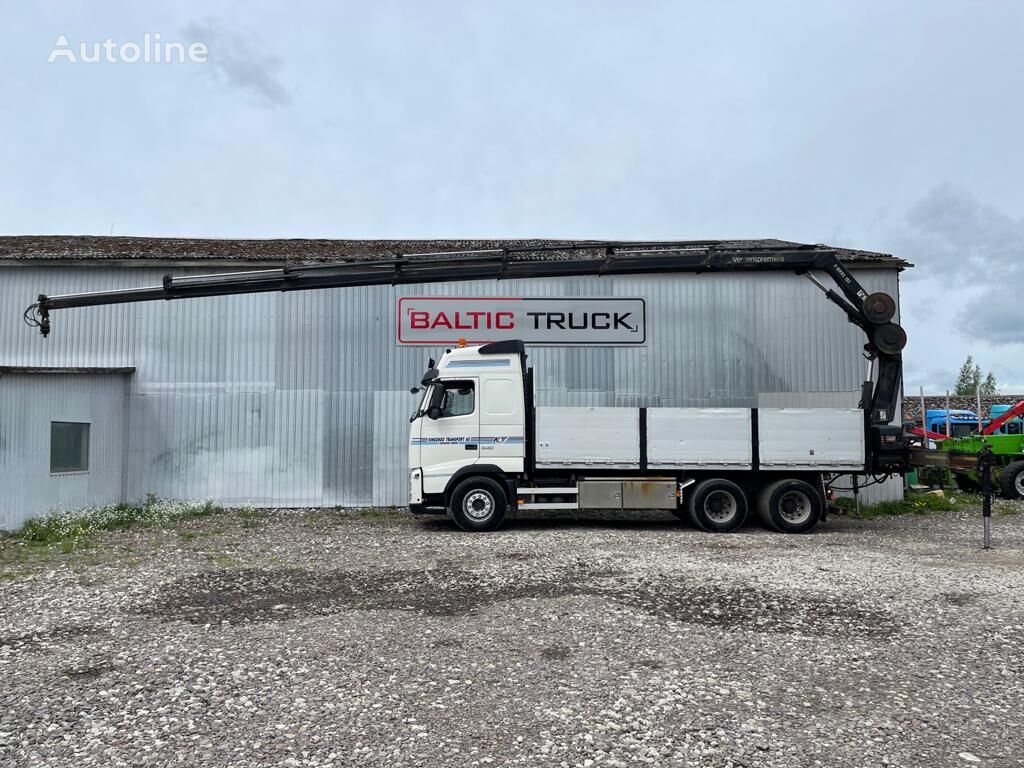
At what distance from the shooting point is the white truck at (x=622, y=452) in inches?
490

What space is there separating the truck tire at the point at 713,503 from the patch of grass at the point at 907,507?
3779 mm

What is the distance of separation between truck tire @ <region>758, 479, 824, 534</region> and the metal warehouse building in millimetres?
3944

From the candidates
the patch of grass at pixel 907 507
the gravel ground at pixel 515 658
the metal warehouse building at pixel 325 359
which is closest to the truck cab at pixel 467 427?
the gravel ground at pixel 515 658

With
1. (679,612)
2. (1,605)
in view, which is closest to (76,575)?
(1,605)

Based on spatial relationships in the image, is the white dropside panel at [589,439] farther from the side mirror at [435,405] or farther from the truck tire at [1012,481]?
the truck tire at [1012,481]

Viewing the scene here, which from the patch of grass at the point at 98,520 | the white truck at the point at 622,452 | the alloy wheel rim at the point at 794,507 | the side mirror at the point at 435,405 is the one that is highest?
the side mirror at the point at 435,405

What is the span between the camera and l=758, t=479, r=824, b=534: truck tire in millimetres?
12453

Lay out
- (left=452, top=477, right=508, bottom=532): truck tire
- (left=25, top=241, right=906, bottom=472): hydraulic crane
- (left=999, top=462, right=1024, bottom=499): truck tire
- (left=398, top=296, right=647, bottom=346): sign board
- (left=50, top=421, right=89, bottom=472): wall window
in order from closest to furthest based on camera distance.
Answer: (left=452, top=477, right=508, bottom=532): truck tire < (left=50, top=421, right=89, bottom=472): wall window < (left=25, top=241, right=906, bottom=472): hydraulic crane < (left=398, top=296, right=647, bottom=346): sign board < (left=999, top=462, right=1024, bottom=499): truck tire

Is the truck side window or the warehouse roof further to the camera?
the warehouse roof

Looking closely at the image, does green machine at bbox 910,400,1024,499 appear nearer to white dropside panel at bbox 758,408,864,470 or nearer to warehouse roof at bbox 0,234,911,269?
white dropside panel at bbox 758,408,864,470

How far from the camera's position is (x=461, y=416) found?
12516 mm

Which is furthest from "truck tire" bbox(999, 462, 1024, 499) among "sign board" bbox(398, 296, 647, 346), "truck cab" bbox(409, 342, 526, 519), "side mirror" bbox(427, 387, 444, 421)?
"side mirror" bbox(427, 387, 444, 421)

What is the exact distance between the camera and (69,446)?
13.9 m

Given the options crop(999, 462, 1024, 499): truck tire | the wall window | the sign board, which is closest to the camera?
the wall window
